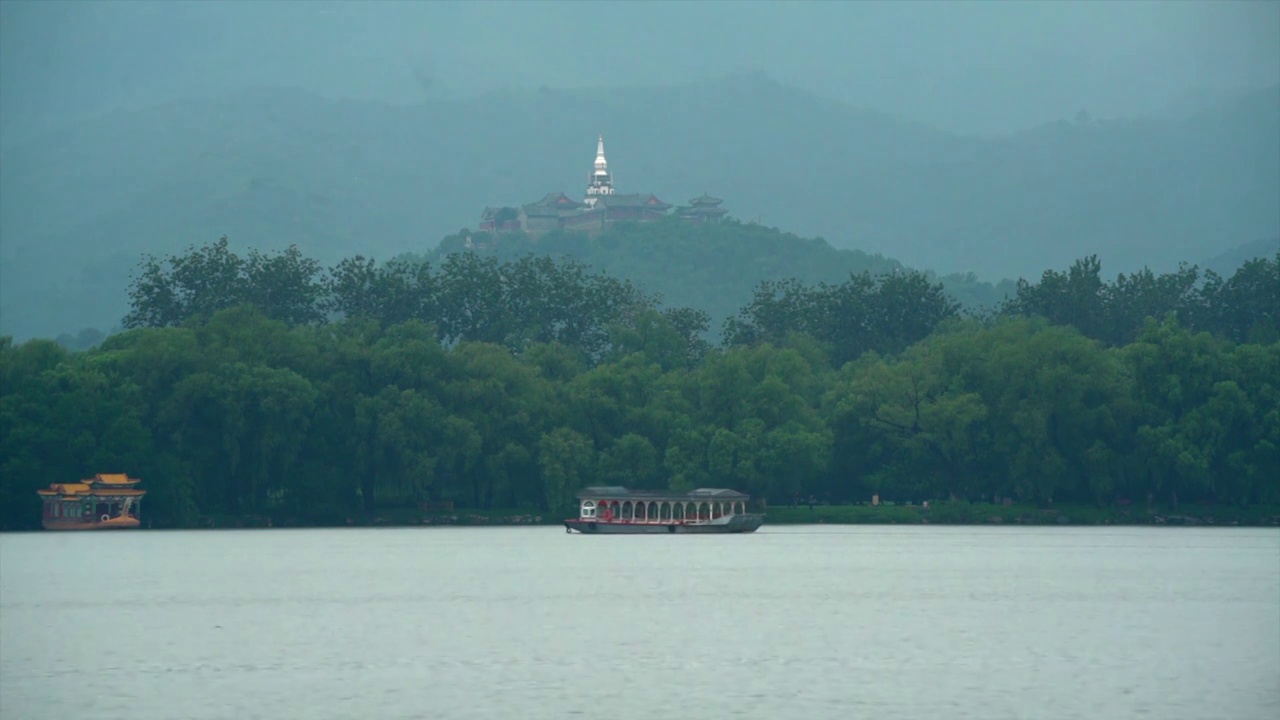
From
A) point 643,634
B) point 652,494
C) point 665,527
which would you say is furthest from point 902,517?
point 643,634

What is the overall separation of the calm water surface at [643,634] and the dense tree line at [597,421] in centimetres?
1645

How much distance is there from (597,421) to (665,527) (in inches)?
363

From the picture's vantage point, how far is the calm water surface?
93.0ft

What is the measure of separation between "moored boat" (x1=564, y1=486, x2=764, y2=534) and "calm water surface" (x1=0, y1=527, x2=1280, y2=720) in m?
16.8

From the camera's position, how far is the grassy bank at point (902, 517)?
3455 inches

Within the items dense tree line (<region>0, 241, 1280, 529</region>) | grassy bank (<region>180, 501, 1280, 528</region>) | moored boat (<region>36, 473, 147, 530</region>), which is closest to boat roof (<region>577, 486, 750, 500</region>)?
dense tree line (<region>0, 241, 1280, 529</region>)

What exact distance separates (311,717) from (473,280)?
106 metres

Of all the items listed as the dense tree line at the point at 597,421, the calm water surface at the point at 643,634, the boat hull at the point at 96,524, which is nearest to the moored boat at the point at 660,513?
the dense tree line at the point at 597,421

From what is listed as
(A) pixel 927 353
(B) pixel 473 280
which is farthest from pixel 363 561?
(B) pixel 473 280

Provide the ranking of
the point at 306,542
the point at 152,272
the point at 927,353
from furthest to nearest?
the point at 152,272 < the point at 927,353 < the point at 306,542

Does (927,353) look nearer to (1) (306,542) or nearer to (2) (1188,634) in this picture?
(1) (306,542)

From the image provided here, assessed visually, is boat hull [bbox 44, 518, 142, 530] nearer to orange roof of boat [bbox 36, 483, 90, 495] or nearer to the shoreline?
the shoreline

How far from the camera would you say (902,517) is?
92.6 meters

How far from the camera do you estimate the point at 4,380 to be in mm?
84812
